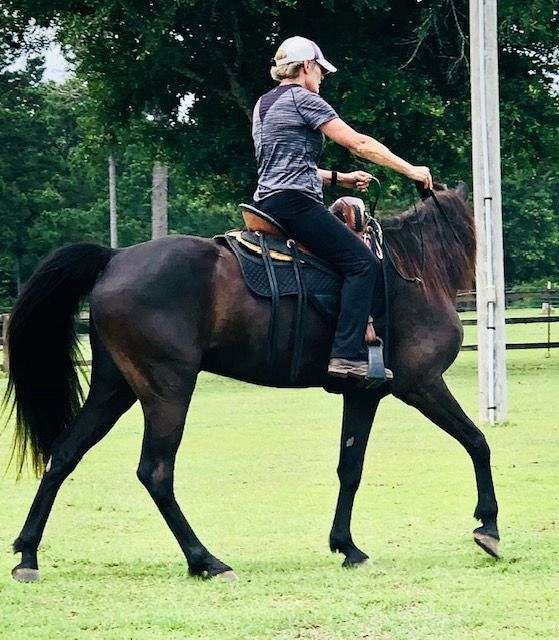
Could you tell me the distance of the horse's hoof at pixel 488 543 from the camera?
7465 millimetres

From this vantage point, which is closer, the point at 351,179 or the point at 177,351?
the point at 177,351

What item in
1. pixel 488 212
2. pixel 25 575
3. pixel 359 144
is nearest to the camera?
pixel 25 575

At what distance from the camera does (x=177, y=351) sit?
7.17 metres

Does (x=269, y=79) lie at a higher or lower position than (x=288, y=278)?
higher

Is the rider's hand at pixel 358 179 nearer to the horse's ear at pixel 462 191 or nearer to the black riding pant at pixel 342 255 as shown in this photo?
the black riding pant at pixel 342 255

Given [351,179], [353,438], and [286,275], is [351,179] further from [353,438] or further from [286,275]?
[353,438]

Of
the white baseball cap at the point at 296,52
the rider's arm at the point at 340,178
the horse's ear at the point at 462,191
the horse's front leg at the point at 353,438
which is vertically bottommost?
the horse's front leg at the point at 353,438

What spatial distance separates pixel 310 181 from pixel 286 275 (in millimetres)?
570

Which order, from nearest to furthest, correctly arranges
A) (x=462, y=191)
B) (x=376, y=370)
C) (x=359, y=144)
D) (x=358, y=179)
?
(x=359, y=144)
(x=376, y=370)
(x=358, y=179)
(x=462, y=191)

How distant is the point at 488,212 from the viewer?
622 inches

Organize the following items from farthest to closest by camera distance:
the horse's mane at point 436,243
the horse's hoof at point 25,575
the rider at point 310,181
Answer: the horse's mane at point 436,243
the rider at point 310,181
the horse's hoof at point 25,575

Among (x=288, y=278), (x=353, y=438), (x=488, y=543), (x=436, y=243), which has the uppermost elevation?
(x=436, y=243)

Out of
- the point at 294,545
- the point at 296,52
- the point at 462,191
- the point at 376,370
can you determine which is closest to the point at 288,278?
the point at 376,370

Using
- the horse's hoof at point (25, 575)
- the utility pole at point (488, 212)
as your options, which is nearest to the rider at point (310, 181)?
the horse's hoof at point (25, 575)
